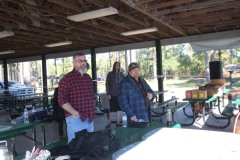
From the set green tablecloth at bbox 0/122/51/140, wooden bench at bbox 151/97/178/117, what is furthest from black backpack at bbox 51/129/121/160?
wooden bench at bbox 151/97/178/117

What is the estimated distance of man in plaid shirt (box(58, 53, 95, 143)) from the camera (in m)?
2.75

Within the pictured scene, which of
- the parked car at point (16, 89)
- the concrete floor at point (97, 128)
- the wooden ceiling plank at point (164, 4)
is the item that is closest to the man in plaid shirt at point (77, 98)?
the concrete floor at point (97, 128)

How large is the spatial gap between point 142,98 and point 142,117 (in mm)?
234

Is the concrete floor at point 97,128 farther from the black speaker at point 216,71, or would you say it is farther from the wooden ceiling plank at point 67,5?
the wooden ceiling plank at point 67,5

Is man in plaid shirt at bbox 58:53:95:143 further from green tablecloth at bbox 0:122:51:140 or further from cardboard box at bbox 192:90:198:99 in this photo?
cardboard box at bbox 192:90:198:99

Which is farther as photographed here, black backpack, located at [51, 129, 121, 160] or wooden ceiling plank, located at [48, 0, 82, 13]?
wooden ceiling plank, located at [48, 0, 82, 13]

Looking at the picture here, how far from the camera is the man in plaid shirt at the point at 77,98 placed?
108 inches

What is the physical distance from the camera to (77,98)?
2.85m

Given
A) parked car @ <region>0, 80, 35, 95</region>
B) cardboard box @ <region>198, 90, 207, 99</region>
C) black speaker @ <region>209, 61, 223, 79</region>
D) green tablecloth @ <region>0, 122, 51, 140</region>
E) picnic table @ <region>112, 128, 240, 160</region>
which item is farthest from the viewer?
parked car @ <region>0, 80, 35, 95</region>

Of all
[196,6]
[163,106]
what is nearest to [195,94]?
[163,106]

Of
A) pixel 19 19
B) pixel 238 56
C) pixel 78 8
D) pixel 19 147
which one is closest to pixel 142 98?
pixel 78 8

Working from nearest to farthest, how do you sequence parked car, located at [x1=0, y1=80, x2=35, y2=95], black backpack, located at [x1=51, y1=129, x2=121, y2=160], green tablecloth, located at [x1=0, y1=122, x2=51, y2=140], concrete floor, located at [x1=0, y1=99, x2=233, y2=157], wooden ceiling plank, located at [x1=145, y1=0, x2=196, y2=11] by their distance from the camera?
black backpack, located at [x1=51, y1=129, x2=121, y2=160] < green tablecloth, located at [x1=0, y1=122, x2=51, y2=140] < wooden ceiling plank, located at [x1=145, y1=0, x2=196, y2=11] < concrete floor, located at [x1=0, y1=99, x2=233, y2=157] < parked car, located at [x1=0, y1=80, x2=35, y2=95]

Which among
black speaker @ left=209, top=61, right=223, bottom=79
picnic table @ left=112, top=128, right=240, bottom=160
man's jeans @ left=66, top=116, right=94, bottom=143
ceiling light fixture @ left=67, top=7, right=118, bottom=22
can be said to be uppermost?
ceiling light fixture @ left=67, top=7, right=118, bottom=22

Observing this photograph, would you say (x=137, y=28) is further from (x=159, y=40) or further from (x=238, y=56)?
(x=238, y=56)
